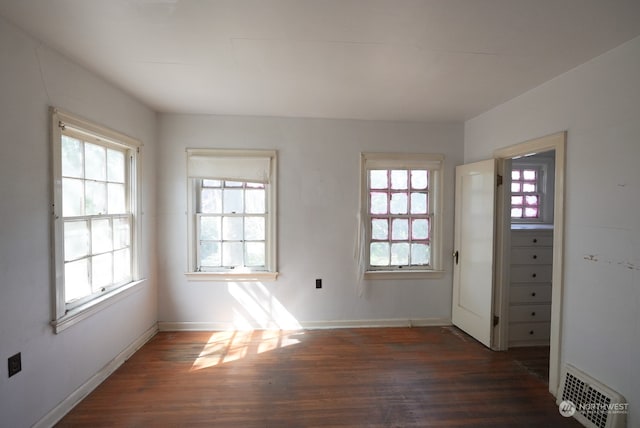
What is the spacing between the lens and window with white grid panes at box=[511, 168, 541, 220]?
159 inches

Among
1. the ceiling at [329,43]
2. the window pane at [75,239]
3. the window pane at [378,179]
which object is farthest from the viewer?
the window pane at [378,179]

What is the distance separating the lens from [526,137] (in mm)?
2590

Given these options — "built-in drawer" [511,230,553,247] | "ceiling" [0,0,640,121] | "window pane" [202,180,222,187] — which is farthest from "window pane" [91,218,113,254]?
"built-in drawer" [511,230,553,247]

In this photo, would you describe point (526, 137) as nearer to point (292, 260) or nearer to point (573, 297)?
point (573, 297)

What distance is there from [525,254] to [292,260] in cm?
250

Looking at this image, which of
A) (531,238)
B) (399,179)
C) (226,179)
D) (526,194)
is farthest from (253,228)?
(526,194)

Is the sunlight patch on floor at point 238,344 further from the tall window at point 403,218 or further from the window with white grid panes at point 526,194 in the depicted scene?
the window with white grid panes at point 526,194

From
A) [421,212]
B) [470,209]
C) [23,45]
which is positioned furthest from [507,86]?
[23,45]

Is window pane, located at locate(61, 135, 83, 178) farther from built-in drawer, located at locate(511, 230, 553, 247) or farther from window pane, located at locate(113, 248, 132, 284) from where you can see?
built-in drawer, located at locate(511, 230, 553, 247)

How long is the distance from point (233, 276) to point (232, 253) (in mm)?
269

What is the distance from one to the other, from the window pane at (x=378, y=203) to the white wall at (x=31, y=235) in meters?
2.83

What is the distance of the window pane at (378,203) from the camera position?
359 cm

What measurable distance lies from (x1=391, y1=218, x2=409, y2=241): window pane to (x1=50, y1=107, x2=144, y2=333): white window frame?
2.83 meters

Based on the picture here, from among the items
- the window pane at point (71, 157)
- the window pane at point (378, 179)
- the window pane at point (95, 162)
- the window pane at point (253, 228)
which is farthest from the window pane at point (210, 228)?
the window pane at point (378, 179)
